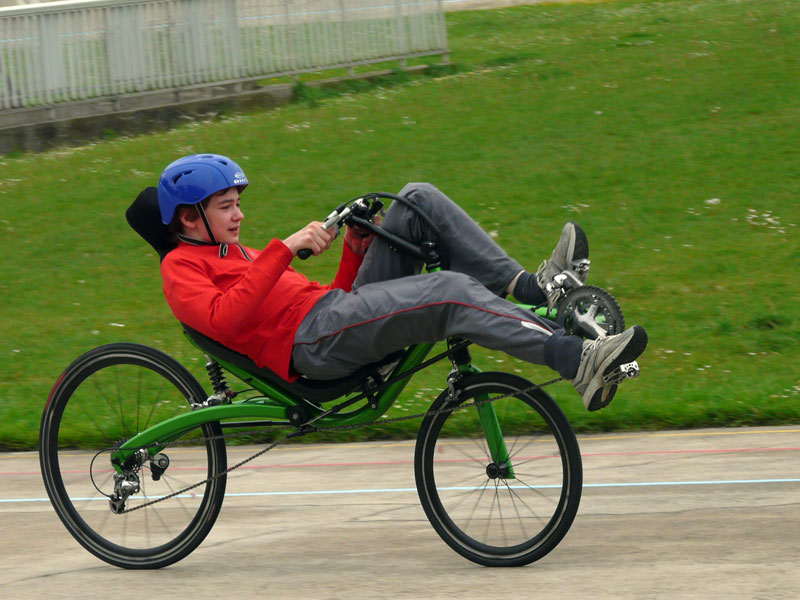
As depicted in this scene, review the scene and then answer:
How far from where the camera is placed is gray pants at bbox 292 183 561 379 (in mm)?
4160

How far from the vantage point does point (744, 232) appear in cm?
1049

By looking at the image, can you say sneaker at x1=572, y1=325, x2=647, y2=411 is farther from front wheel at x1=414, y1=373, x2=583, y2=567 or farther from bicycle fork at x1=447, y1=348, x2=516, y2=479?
bicycle fork at x1=447, y1=348, x2=516, y2=479

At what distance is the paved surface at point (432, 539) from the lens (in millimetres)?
4262

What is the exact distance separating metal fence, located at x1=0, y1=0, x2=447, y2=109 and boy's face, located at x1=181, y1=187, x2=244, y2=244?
11.1 metres

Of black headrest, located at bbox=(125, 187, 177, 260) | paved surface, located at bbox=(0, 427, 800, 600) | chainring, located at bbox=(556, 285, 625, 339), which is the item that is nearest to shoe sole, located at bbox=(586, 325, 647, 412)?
chainring, located at bbox=(556, 285, 625, 339)

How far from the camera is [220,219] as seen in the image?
4672 mm

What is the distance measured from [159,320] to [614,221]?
4348mm

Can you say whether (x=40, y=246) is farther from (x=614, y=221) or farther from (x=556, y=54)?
(x=556, y=54)

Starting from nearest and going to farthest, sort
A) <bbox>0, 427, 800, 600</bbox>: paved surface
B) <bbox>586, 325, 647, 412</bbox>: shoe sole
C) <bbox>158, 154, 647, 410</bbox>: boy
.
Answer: <bbox>586, 325, 647, 412</bbox>: shoe sole < <bbox>158, 154, 647, 410</bbox>: boy < <bbox>0, 427, 800, 600</bbox>: paved surface

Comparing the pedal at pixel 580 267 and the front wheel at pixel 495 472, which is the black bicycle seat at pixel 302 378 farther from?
the pedal at pixel 580 267

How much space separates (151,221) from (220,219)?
0.32 m

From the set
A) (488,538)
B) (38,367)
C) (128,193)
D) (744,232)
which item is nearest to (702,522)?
(488,538)

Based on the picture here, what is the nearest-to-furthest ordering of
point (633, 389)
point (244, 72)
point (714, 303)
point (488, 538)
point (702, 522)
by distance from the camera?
point (488, 538), point (702, 522), point (633, 389), point (714, 303), point (244, 72)

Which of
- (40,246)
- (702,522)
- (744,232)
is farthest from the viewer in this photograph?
(40,246)
